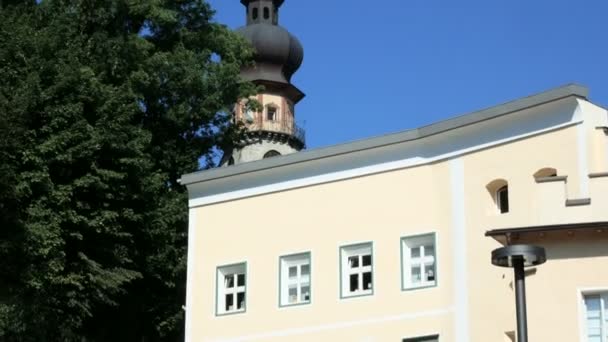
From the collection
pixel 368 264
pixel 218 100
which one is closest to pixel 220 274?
pixel 368 264

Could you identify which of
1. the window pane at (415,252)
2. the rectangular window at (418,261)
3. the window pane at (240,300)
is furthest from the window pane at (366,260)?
the window pane at (240,300)

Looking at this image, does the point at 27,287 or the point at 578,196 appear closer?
the point at 578,196

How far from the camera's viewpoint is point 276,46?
86.3 m

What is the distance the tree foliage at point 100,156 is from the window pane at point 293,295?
6945 millimetres

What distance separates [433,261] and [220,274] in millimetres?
6425

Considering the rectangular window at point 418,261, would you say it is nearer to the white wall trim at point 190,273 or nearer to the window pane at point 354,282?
the window pane at point 354,282

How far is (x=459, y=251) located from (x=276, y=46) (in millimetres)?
55227

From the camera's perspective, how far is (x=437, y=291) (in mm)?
32438

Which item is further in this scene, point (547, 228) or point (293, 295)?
point (293, 295)

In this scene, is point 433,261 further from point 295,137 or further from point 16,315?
point 295,137

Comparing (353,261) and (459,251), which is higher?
(353,261)

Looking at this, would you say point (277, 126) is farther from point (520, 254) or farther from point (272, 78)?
point (520, 254)

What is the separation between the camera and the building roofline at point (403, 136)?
30.9m

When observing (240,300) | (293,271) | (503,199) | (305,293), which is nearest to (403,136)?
(503,199)
